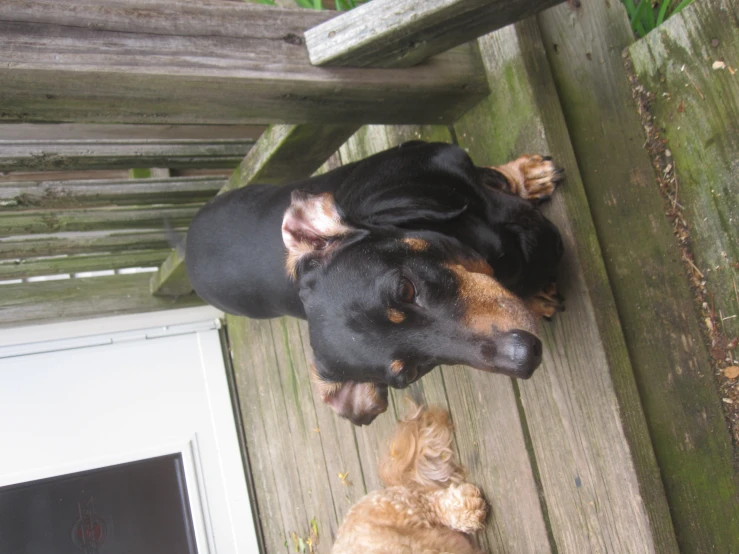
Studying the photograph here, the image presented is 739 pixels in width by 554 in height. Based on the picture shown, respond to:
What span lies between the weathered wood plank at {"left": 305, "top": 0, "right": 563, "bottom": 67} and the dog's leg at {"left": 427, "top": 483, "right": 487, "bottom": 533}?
192 cm

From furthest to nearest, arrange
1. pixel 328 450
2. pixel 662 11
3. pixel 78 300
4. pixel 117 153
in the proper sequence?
pixel 78 300 < pixel 328 450 < pixel 117 153 < pixel 662 11

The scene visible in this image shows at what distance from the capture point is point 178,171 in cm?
399

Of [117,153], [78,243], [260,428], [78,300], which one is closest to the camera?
[117,153]

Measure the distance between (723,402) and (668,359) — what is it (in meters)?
0.23

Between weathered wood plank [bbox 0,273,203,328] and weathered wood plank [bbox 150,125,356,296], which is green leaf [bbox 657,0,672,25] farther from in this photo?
weathered wood plank [bbox 0,273,203,328]

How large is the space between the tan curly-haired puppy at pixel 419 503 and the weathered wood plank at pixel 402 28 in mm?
1739

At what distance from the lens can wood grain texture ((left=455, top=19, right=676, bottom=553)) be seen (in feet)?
7.43

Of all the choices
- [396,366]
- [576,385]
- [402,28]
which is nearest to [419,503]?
[576,385]

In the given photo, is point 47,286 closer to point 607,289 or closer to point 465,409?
point 465,409

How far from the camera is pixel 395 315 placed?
6.98ft

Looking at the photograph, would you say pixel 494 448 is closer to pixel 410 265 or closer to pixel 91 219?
pixel 410 265

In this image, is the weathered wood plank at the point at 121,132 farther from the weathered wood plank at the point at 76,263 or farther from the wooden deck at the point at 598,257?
the weathered wood plank at the point at 76,263

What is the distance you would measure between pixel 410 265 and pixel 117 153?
65.5 inches

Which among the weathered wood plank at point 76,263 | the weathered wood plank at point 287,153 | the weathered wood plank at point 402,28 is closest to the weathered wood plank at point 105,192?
the weathered wood plank at point 287,153
